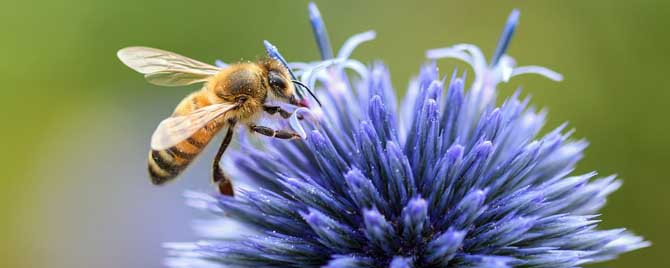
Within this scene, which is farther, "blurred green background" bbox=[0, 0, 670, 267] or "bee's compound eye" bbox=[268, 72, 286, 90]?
"blurred green background" bbox=[0, 0, 670, 267]

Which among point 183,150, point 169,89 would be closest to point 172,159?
point 183,150

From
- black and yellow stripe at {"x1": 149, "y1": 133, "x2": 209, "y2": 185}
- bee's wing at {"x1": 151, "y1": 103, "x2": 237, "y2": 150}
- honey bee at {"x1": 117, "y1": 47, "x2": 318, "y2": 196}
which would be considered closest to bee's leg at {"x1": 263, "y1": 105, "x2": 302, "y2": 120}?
honey bee at {"x1": 117, "y1": 47, "x2": 318, "y2": 196}

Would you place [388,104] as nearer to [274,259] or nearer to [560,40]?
[274,259]

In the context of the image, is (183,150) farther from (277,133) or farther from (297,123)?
(297,123)

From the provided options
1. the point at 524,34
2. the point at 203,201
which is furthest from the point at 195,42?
the point at 203,201

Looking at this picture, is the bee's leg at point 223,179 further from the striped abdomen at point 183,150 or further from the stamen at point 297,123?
the stamen at point 297,123

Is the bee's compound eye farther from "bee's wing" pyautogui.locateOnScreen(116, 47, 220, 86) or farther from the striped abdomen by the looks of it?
"bee's wing" pyautogui.locateOnScreen(116, 47, 220, 86)

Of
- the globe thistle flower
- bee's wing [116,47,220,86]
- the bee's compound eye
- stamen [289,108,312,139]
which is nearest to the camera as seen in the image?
the globe thistle flower
